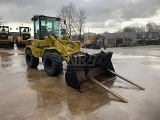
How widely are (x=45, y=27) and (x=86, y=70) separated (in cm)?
353

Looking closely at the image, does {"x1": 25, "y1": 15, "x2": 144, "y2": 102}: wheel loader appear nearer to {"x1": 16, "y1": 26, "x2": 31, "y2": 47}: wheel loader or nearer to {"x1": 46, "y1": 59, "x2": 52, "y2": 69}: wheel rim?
{"x1": 46, "y1": 59, "x2": 52, "y2": 69}: wheel rim

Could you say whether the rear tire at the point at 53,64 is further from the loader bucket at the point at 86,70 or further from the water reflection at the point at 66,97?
the loader bucket at the point at 86,70

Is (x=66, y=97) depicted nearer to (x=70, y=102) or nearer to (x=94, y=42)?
(x=70, y=102)

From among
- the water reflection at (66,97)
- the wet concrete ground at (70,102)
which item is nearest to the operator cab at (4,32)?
the wet concrete ground at (70,102)

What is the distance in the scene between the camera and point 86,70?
23.5 ft

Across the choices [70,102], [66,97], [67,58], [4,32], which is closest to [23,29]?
[4,32]

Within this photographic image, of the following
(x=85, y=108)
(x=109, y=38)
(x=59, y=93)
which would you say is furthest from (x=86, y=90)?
(x=109, y=38)

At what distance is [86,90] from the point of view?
6.67 metres

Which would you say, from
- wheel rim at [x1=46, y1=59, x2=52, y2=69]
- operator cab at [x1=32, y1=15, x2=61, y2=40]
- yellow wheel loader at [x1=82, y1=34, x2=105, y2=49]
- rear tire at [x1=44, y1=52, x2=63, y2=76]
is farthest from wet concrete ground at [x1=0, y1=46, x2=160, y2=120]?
yellow wheel loader at [x1=82, y1=34, x2=105, y2=49]

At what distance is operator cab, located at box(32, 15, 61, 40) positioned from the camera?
9.53 metres

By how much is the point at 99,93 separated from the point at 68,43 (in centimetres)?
366

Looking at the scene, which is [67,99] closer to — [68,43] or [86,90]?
[86,90]

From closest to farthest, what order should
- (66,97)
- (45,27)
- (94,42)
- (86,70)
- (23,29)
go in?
1. (66,97)
2. (86,70)
3. (45,27)
4. (23,29)
5. (94,42)

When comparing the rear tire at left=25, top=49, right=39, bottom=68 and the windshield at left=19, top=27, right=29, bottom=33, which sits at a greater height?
the windshield at left=19, top=27, right=29, bottom=33
